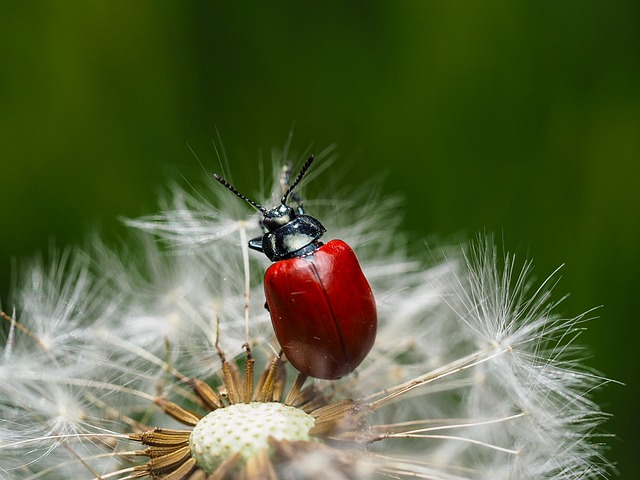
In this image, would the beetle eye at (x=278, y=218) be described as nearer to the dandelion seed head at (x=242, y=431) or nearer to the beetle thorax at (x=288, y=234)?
the beetle thorax at (x=288, y=234)

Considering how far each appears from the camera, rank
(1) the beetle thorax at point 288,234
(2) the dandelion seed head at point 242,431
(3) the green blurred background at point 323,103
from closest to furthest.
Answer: (2) the dandelion seed head at point 242,431 < (1) the beetle thorax at point 288,234 < (3) the green blurred background at point 323,103

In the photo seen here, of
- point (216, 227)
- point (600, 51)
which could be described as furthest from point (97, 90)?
point (600, 51)

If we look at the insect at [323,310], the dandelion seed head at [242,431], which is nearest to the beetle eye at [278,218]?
the insect at [323,310]

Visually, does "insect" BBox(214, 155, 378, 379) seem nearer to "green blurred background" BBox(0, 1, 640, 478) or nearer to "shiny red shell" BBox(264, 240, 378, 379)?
"shiny red shell" BBox(264, 240, 378, 379)

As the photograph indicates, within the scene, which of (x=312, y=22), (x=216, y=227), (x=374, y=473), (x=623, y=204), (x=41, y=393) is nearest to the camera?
(x=374, y=473)

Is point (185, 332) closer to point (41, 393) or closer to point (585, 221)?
point (41, 393)

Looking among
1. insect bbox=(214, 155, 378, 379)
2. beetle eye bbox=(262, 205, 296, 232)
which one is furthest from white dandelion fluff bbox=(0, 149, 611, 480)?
beetle eye bbox=(262, 205, 296, 232)
